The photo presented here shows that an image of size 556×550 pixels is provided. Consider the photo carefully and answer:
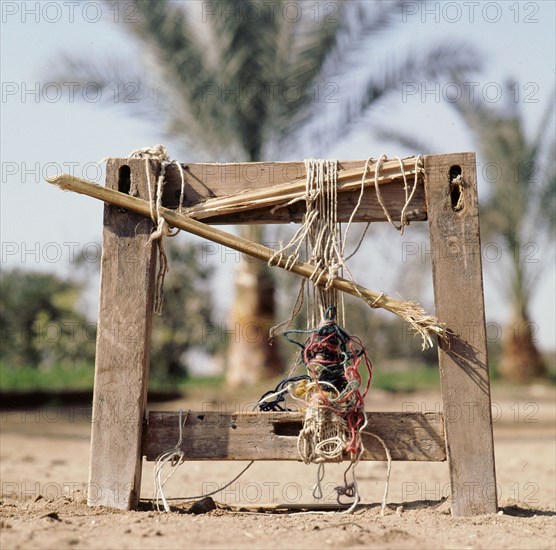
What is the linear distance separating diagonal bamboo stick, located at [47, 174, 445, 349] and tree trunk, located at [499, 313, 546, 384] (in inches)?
688

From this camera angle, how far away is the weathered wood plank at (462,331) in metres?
4.15

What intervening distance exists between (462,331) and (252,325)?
38.1ft

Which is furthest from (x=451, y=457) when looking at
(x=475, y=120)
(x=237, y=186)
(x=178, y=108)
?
(x=475, y=120)

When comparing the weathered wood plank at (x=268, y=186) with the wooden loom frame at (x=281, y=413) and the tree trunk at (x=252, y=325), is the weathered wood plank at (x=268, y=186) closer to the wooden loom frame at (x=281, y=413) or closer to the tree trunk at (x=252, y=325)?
the wooden loom frame at (x=281, y=413)

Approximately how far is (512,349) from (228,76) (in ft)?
37.9

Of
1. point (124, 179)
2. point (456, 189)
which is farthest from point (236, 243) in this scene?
point (456, 189)

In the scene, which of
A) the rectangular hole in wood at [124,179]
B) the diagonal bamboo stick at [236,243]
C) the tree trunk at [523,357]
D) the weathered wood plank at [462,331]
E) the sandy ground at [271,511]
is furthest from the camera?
the tree trunk at [523,357]

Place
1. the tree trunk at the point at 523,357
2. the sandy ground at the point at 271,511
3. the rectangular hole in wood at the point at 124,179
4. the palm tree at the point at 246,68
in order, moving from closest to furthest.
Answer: the sandy ground at the point at 271,511, the rectangular hole in wood at the point at 124,179, the palm tree at the point at 246,68, the tree trunk at the point at 523,357

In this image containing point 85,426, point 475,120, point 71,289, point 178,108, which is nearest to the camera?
point 85,426

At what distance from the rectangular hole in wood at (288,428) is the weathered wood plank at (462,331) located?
2.41 feet

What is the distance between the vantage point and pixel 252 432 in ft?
13.9

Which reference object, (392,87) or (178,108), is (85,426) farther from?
(392,87)

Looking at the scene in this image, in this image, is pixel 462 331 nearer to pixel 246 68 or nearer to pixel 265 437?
pixel 265 437

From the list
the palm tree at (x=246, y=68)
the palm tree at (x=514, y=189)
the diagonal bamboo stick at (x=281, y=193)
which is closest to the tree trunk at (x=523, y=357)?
the palm tree at (x=514, y=189)
